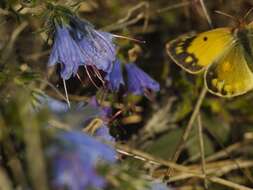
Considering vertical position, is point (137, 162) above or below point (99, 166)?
below

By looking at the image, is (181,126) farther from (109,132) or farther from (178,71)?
(109,132)

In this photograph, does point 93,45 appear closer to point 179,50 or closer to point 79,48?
point 79,48

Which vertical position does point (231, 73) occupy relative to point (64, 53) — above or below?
below

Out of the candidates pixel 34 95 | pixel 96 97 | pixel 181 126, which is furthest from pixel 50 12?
pixel 181 126

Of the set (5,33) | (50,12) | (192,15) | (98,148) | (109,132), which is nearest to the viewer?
(98,148)

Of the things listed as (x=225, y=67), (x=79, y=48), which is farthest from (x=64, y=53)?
(x=225, y=67)

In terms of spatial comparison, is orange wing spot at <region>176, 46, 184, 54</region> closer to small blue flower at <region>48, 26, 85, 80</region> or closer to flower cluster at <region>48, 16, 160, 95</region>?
flower cluster at <region>48, 16, 160, 95</region>

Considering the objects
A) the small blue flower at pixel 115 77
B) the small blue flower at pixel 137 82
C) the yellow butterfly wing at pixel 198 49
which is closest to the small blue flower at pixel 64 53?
the small blue flower at pixel 115 77
